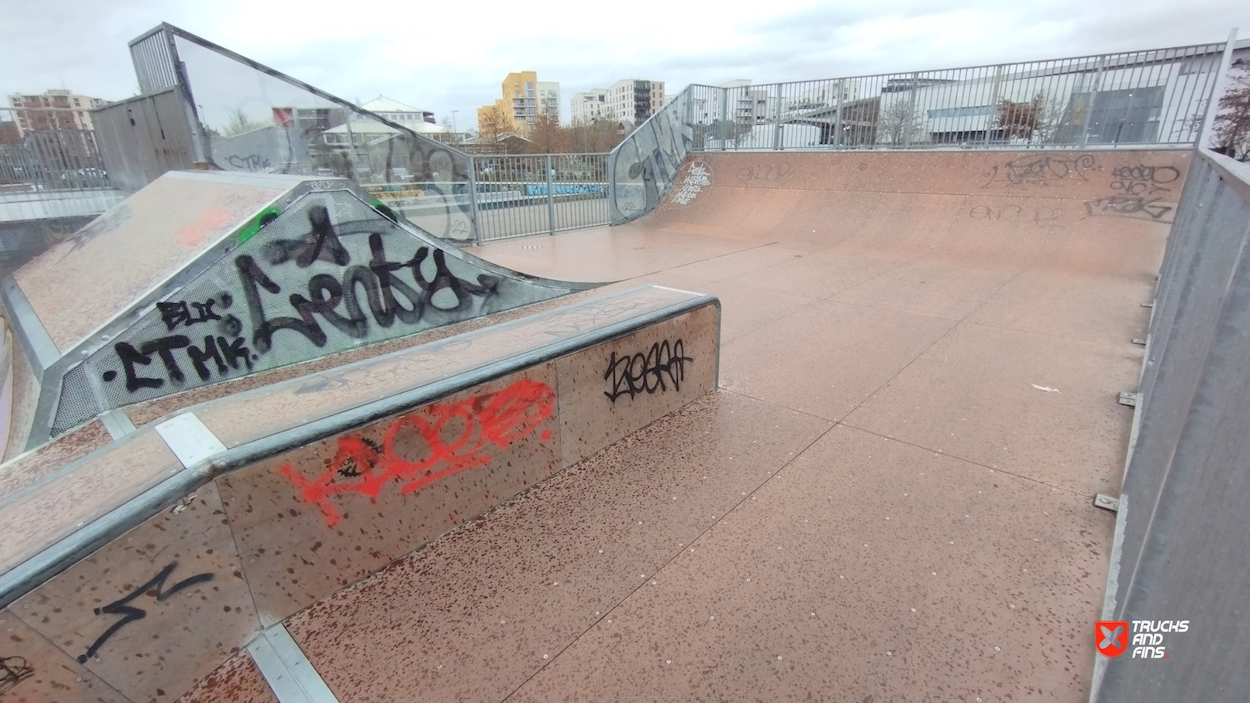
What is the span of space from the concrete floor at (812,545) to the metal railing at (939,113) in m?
6.08

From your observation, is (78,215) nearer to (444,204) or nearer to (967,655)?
(444,204)

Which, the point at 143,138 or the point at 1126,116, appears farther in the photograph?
the point at 1126,116

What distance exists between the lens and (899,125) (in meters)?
12.3

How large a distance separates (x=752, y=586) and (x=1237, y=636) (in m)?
1.49

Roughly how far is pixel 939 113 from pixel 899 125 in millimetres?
775

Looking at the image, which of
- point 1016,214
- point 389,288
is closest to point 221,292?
point 389,288

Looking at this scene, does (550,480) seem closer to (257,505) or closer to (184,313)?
(257,505)

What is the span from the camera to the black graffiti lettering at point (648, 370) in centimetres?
A: 336

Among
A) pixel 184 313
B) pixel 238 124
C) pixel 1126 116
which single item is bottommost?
pixel 184 313

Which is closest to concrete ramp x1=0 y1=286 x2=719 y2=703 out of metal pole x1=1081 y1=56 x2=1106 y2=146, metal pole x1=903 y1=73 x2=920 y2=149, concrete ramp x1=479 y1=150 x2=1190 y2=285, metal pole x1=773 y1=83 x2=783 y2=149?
concrete ramp x1=479 y1=150 x2=1190 y2=285

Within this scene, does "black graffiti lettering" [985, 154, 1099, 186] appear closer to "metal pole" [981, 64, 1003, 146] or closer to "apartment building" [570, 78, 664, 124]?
"metal pole" [981, 64, 1003, 146]

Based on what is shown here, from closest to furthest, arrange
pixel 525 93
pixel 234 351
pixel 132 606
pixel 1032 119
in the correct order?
pixel 132 606
pixel 234 351
pixel 1032 119
pixel 525 93

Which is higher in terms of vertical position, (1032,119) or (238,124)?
(238,124)

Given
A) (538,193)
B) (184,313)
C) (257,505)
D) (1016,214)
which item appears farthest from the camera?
(538,193)
